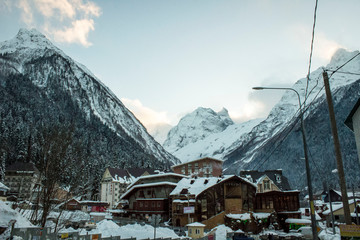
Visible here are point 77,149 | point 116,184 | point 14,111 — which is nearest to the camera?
point 77,149

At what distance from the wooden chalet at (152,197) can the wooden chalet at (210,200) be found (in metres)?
4.03

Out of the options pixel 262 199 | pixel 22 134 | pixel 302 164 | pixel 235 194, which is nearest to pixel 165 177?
pixel 235 194

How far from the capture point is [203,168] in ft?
271

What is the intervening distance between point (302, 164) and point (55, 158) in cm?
18337

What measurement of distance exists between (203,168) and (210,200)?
29.9 meters

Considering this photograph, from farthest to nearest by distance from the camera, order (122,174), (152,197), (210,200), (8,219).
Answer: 1. (122,174)
2. (152,197)
3. (210,200)
4. (8,219)

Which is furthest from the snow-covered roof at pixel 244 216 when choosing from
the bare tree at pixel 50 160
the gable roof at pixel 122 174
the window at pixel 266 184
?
the gable roof at pixel 122 174

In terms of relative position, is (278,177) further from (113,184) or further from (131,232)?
(113,184)

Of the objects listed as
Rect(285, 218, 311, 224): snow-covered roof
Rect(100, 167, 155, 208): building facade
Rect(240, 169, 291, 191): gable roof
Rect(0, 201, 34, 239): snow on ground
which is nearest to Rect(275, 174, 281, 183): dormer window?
Rect(240, 169, 291, 191): gable roof

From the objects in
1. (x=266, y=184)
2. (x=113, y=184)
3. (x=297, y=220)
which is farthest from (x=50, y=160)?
(x=113, y=184)

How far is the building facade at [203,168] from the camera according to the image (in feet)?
269

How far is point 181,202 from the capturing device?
54.0m

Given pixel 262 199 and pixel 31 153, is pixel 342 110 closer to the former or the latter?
pixel 262 199

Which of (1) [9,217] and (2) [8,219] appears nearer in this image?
(2) [8,219]
